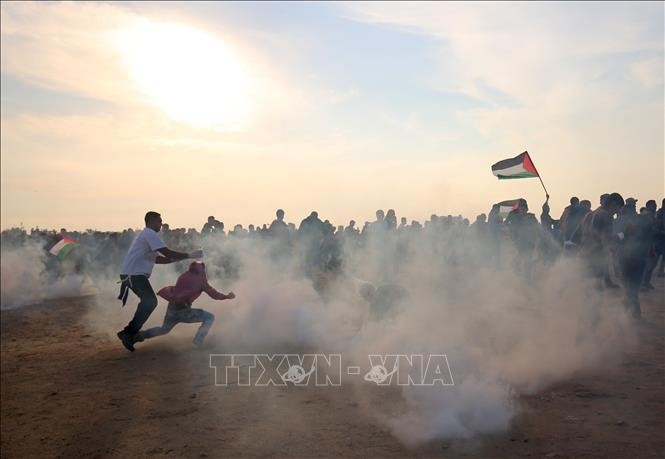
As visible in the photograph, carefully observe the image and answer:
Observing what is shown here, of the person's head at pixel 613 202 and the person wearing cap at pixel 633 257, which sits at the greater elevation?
the person's head at pixel 613 202

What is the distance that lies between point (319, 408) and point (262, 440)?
93cm

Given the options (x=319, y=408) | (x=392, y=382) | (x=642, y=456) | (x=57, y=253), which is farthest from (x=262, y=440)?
(x=57, y=253)

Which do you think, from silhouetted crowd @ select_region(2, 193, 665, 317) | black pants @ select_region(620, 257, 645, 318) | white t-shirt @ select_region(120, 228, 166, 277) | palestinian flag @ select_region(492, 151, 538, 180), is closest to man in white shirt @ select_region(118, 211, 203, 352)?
white t-shirt @ select_region(120, 228, 166, 277)

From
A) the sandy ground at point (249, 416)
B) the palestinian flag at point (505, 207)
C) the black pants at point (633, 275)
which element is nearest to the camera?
the sandy ground at point (249, 416)

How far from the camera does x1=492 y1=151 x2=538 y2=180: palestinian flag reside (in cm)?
1330

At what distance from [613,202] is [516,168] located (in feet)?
16.7

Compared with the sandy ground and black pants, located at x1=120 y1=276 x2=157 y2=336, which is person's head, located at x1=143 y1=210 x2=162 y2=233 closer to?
black pants, located at x1=120 y1=276 x2=157 y2=336

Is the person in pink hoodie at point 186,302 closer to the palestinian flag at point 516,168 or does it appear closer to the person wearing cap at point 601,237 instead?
the person wearing cap at point 601,237

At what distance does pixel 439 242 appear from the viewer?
1984cm

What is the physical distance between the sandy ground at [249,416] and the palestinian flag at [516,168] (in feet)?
18.1

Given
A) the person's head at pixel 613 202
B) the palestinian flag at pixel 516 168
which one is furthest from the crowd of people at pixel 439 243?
the palestinian flag at pixel 516 168

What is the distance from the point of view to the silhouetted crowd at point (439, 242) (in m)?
9.69

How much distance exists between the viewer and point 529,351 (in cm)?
802

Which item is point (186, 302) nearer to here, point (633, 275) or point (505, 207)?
point (633, 275)
